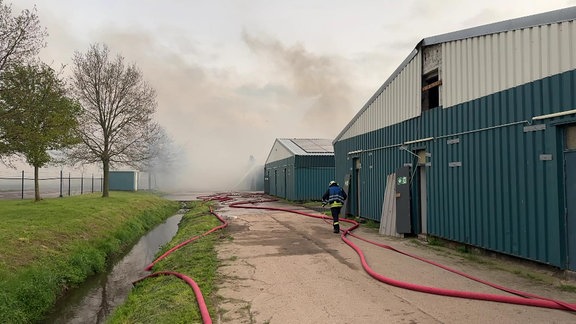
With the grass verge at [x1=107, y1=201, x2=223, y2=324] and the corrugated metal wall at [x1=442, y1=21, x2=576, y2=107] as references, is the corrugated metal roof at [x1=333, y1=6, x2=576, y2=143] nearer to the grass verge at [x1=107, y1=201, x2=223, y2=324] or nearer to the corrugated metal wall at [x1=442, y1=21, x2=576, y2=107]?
the corrugated metal wall at [x1=442, y1=21, x2=576, y2=107]

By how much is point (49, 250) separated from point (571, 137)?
12139 mm

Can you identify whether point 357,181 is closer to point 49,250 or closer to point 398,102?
point 398,102

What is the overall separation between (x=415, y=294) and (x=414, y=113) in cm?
722

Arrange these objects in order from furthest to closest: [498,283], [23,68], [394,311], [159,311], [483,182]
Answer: [23,68]
[483,182]
[498,283]
[159,311]
[394,311]

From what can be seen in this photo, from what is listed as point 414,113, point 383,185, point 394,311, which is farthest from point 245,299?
point 383,185

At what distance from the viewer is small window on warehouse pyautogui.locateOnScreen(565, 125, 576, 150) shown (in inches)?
261

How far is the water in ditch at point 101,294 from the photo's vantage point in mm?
7844

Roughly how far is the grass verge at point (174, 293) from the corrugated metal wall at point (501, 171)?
6059 mm

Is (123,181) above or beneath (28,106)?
beneath

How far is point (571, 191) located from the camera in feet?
21.6

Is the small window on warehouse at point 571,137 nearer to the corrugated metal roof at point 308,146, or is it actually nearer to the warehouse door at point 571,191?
the warehouse door at point 571,191

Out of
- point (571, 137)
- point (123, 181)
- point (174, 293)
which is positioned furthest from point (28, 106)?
point (123, 181)

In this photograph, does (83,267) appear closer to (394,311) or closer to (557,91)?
(394,311)

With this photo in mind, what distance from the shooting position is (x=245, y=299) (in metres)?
6.05
